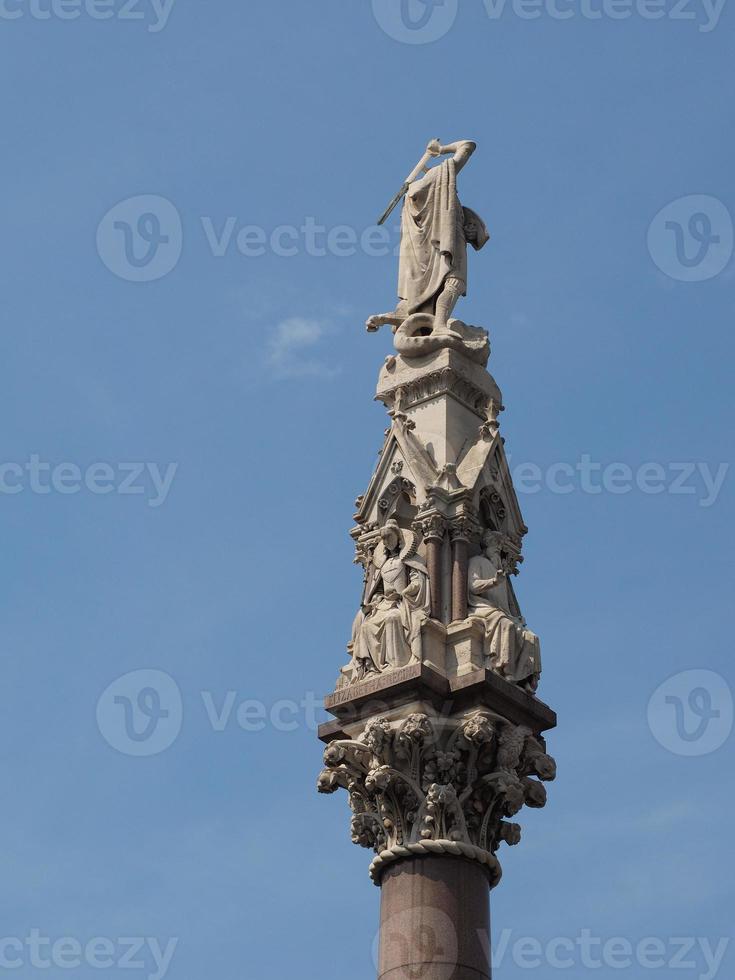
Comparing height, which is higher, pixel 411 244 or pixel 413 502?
pixel 411 244

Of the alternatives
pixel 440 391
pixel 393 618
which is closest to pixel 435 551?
pixel 393 618

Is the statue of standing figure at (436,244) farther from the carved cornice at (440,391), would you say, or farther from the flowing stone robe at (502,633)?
the flowing stone robe at (502,633)

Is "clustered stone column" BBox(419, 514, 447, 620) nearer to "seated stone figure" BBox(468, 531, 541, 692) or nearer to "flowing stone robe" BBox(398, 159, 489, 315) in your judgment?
"seated stone figure" BBox(468, 531, 541, 692)

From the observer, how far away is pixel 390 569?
29578 millimetres

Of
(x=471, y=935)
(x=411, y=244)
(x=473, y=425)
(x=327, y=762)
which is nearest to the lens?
(x=471, y=935)

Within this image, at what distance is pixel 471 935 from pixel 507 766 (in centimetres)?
246

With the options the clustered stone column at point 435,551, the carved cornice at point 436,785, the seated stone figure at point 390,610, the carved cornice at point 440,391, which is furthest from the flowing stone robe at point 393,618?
the carved cornice at point 440,391

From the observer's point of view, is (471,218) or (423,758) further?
(471,218)

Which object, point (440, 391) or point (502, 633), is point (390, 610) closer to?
point (502, 633)

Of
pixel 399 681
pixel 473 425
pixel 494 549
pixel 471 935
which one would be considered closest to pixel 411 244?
pixel 473 425

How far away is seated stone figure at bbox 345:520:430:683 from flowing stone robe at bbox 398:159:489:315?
482 centimetres

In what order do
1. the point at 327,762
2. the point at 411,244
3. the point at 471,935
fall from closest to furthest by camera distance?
the point at 471,935 < the point at 327,762 < the point at 411,244

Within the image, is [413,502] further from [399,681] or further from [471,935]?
[471,935]

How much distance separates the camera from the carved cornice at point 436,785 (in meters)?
26.6
